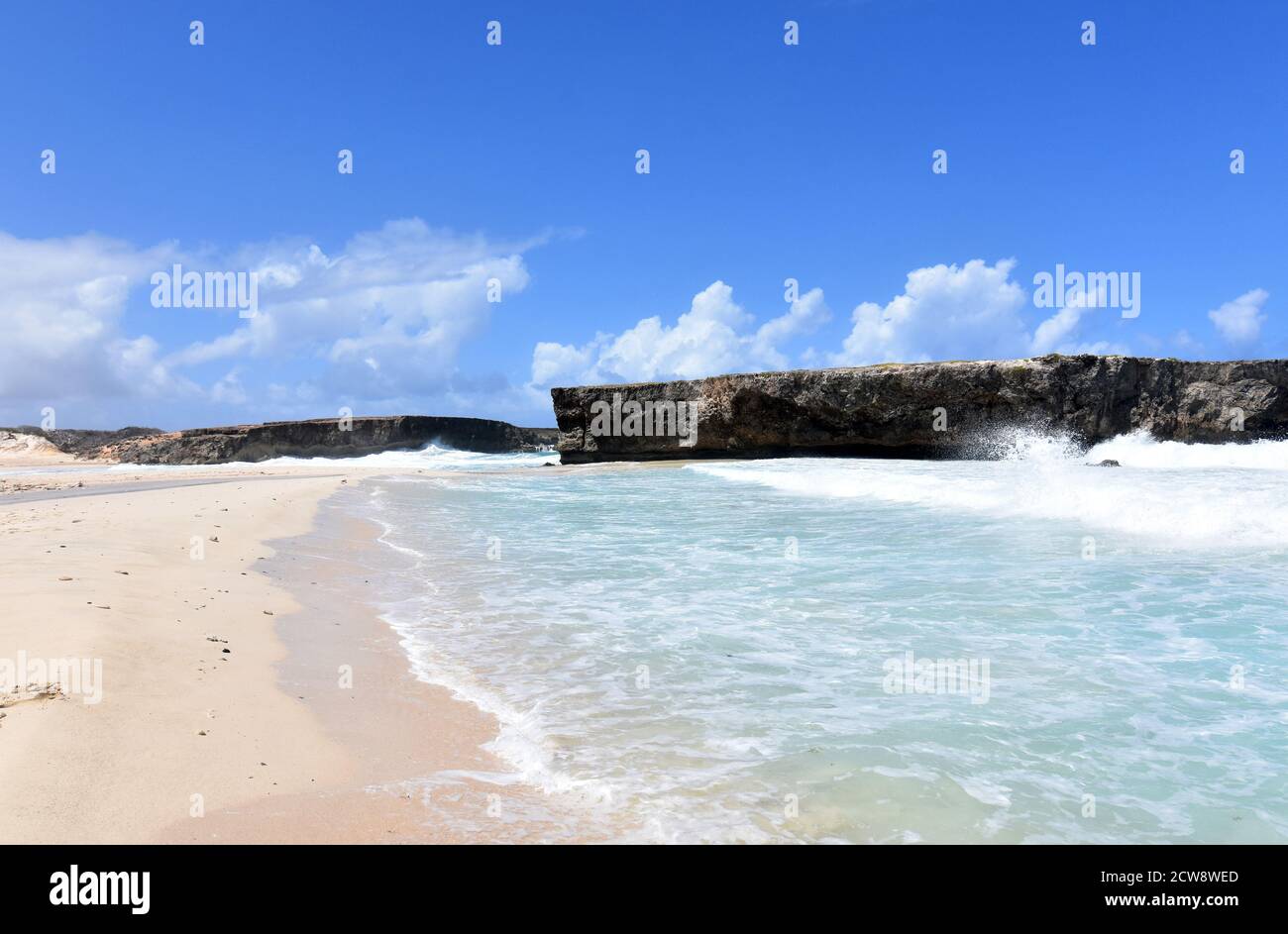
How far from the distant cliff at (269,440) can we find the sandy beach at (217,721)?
5961 cm

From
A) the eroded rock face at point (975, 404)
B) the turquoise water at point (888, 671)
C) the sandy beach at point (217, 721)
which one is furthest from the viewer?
the eroded rock face at point (975, 404)

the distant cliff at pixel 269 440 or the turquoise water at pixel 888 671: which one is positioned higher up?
the distant cliff at pixel 269 440

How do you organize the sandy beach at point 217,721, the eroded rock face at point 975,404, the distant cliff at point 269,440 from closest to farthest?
the sandy beach at point 217,721 < the eroded rock face at point 975,404 < the distant cliff at point 269,440

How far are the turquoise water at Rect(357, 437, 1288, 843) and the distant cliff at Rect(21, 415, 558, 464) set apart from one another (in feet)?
189

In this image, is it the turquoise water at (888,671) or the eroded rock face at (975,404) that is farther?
the eroded rock face at (975,404)

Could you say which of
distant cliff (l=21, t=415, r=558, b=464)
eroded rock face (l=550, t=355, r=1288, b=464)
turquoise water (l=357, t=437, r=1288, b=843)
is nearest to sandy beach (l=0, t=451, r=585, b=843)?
turquoise water (l=357, t=437, r=1288, b=843)

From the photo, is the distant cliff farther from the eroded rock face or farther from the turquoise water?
the turquoise water

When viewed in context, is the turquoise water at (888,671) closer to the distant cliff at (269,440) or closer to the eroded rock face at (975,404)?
the eroded rock face at (975,404)

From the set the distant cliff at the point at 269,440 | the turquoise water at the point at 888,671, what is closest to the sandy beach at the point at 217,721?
the turquoise water at the point at 888,671

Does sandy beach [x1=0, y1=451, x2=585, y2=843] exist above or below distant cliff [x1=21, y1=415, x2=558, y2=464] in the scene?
below

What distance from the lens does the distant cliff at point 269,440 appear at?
58.7 meters

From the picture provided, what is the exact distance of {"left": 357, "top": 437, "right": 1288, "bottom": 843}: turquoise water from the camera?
2898 mm
